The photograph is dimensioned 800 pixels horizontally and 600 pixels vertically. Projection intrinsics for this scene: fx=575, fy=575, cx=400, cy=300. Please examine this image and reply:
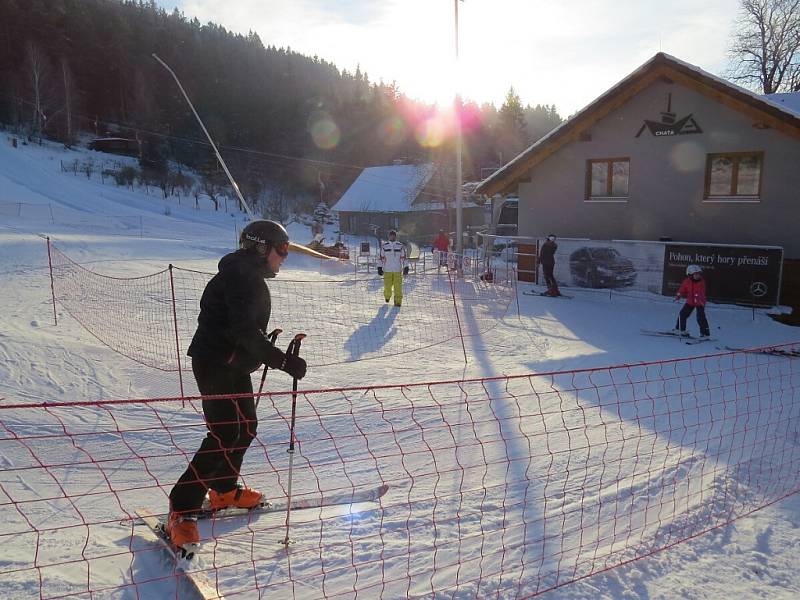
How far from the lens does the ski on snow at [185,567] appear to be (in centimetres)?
296

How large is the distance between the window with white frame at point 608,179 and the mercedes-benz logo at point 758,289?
4668 millimetres

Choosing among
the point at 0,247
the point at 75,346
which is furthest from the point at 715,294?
the point at 0,247

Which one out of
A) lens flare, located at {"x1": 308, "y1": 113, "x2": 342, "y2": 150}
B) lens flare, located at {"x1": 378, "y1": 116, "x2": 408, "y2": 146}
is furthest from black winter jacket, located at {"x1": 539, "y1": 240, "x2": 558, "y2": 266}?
lens flare, located at {"x1": 308, "y1": 113, "x2": 342, "y2": 150}

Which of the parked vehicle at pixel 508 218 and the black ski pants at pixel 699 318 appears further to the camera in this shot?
the parked vehicle at pixel 508 218

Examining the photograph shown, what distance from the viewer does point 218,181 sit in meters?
56.4

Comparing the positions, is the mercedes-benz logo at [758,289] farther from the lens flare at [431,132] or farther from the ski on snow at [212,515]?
the lens flare at [431,132]

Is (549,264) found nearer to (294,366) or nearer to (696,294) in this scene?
(696,294)

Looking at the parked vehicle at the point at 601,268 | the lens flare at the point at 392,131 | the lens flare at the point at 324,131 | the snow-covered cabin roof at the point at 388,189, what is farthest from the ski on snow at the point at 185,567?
the lens flare at the point at 324,131

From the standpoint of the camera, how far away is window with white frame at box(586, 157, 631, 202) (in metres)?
16.0

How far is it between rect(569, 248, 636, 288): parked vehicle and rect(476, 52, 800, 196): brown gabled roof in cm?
360

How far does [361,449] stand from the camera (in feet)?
17.0

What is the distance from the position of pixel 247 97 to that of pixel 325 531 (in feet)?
239

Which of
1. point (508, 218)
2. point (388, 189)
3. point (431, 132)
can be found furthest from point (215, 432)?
point (431, 132)

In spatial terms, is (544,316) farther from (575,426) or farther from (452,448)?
(452,448)
